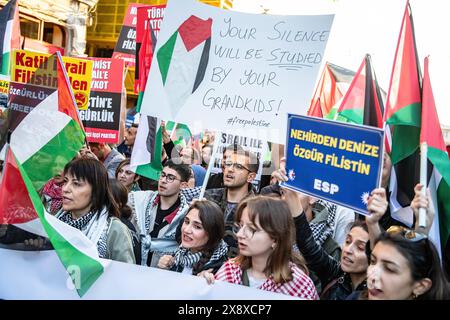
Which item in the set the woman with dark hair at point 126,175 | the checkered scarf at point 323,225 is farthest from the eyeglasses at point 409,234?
the woman with dark hair at point 126,175

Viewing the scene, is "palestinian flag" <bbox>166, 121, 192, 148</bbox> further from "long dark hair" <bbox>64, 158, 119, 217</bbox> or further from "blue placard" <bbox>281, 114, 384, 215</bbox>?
"blue placard" <bbox>281, 114, 384, 215</bbox>

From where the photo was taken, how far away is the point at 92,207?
3396mm

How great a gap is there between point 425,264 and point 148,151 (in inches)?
123

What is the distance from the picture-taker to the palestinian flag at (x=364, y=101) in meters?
4.05

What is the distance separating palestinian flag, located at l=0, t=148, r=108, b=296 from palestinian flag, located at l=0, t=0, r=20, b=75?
352cm

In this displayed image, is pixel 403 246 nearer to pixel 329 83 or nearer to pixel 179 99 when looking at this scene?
pixel 179 99

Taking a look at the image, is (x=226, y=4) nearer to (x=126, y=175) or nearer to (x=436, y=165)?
(x=126, y=175)

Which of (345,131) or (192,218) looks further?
(192,218)

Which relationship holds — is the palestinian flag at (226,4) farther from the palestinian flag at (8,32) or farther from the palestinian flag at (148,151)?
the palestinian flag at (148,151)

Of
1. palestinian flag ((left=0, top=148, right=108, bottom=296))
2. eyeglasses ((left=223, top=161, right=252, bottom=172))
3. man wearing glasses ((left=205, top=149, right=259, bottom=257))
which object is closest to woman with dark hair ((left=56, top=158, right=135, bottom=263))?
palestinian flag ((left=0, top=148, right=108, bottom=296))

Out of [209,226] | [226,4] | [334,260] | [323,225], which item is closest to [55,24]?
[226,4]
